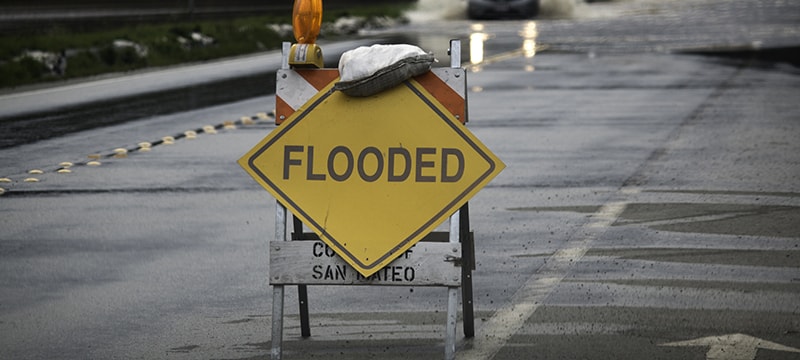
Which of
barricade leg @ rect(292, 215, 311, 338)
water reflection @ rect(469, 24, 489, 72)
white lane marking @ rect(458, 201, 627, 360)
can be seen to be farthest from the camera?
water reflection @ rect(469, 24, 489, 72)

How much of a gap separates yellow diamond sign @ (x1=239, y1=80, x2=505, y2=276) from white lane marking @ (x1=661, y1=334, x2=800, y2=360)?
130 centimetres

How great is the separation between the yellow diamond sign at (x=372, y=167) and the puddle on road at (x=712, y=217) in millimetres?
3752

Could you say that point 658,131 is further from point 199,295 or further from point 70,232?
point 199,295

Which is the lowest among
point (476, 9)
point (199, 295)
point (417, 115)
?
point (476, 9)

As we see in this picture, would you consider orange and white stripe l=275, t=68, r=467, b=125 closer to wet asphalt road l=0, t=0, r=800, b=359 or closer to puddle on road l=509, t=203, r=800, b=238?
wet asphalt road l=0, t=0, r=800, b=359

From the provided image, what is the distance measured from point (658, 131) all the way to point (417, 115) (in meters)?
9.84

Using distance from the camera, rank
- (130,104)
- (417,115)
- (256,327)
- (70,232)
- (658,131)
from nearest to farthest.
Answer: (417,115)
(256,327)
(70,232)
(658,131)
(130,104)

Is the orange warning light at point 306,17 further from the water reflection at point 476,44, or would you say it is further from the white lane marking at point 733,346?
the water reflection at point 476,44

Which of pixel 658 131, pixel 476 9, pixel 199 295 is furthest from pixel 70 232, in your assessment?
pixel 476 9

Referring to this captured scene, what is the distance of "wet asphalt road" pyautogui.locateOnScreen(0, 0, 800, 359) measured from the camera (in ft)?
23.3

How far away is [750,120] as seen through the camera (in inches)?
672

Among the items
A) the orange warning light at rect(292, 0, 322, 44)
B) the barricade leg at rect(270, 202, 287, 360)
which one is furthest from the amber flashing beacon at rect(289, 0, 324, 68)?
the barricade leg at rect(270, 202, 287, 360)

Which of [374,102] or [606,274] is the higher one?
[374,102]

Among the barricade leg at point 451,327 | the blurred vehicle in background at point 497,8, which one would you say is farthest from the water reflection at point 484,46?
the barricade leg at point 451,327
